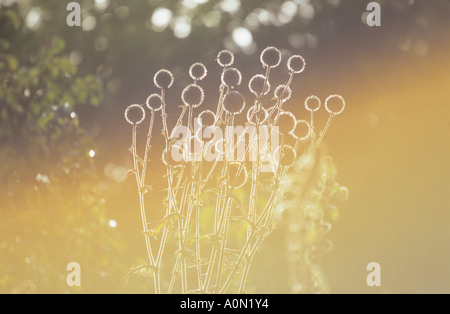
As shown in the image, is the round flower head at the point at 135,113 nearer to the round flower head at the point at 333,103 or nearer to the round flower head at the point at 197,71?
the round flower head at the point at 197,71

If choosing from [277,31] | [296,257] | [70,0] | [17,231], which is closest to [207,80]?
[277,31]

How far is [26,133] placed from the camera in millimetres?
1477

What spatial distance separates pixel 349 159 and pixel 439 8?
560mm

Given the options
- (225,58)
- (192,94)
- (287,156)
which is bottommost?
(287,156)

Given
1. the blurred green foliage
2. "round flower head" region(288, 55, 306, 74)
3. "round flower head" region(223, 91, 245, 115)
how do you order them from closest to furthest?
"round flower head" region(223, 91, 245, 115), "round flower head" region(288, 55, 306, 74), the blurred green foliage

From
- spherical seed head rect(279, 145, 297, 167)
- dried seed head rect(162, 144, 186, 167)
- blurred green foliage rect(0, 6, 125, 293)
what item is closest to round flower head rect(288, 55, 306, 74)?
spherical seed head rect(279, 145, 297, 167)

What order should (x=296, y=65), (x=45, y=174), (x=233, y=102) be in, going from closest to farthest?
(x=233, y=102), (x=296, y=65), (x=45, y=174)

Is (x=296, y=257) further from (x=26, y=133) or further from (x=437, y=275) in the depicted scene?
(x=26, y=133)

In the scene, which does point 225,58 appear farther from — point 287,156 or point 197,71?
point 287,156

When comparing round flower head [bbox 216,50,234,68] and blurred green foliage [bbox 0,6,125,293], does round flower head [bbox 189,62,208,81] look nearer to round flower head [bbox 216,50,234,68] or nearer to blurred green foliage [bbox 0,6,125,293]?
round flower head [bbox 216,50,234,68]

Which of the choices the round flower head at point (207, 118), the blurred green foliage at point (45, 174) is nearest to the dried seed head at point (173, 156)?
the round flower head at point (207, 118)

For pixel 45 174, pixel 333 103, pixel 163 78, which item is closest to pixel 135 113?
pixel 163 78

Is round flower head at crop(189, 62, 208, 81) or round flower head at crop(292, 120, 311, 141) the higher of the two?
round flower head at crop(189, 62, 208, 81)

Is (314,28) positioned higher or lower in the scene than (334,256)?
higher
